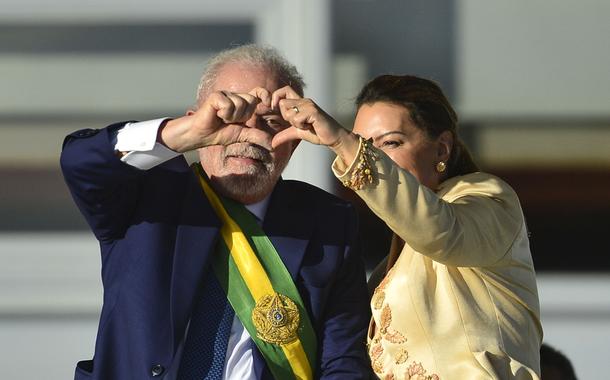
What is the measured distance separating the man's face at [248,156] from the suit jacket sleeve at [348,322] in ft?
0.82

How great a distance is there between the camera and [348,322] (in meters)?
3.22

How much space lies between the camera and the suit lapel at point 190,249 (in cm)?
305

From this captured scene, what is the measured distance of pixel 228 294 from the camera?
10.3 feet

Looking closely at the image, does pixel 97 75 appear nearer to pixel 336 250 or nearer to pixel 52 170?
pixel 52 170

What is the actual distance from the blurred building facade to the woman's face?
1.68 m

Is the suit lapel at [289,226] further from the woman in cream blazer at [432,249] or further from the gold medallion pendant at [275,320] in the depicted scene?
the woman in cream blazer at [432,249]

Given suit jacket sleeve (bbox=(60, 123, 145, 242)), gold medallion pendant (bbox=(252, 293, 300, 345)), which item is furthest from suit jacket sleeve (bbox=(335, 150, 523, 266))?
suit jacket sleeve (bbox=(60, 123, 145, 242))

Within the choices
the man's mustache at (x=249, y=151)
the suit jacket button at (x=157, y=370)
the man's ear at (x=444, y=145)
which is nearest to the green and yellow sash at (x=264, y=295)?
the man's mustache at (x=249, y=151)

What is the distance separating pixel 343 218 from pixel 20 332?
2106mm

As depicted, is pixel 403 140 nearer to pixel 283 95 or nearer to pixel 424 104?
pixel 424 104

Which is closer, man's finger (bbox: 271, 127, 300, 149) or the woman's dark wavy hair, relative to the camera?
man's finger (bbox: 271, 127, 300, 149)

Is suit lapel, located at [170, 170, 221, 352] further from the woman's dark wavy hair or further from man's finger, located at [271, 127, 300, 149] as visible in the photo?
the woman's dark wavy hair

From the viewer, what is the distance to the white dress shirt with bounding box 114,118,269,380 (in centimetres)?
292

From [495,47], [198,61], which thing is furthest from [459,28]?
[198,61]
